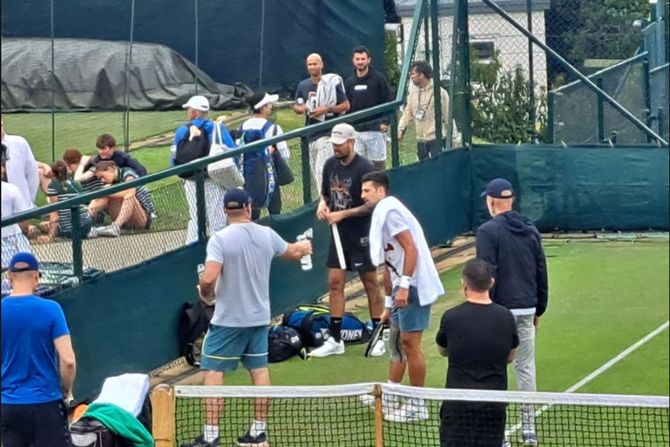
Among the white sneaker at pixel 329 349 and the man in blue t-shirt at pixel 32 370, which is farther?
the white sneaker at pixel 329 349

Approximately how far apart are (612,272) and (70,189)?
18.2 ft

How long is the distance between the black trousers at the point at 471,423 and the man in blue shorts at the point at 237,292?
1.79 m

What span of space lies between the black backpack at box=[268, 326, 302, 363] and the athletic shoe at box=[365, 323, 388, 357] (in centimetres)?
59

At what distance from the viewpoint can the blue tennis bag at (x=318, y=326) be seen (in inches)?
461

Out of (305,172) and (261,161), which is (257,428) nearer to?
(261,161)

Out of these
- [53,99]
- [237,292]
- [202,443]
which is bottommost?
[202,443]

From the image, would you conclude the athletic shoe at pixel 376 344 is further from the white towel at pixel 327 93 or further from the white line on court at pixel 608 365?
the white towel at pixel 327 93

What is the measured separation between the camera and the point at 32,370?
7.59m

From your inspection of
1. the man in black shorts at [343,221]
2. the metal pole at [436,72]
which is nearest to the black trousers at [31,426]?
the man in black shorts at [343,221]

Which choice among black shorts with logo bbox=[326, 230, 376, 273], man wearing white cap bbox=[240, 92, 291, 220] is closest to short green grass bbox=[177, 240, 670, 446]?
black shorts with logo bbox=[326, 230, 376, 273]

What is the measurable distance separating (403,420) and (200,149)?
4.21m

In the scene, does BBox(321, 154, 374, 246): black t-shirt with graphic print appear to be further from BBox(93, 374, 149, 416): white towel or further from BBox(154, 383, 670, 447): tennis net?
BBox(93, 374, 149, 416): white towel

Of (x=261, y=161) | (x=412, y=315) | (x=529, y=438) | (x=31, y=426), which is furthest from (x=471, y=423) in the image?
(x=261, y=161)

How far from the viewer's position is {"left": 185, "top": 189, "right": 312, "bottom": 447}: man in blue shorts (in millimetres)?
9148
